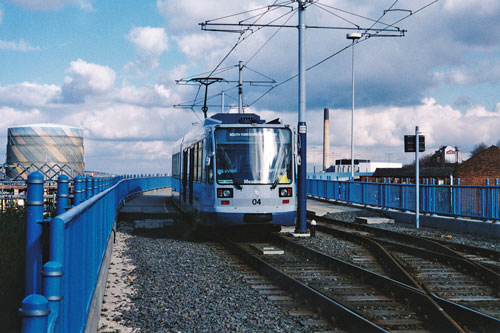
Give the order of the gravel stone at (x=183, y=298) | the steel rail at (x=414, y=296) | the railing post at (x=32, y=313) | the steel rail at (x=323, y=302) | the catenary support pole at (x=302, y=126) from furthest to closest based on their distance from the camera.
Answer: the catenary support pole at (x=302, y=126) < the gravel stone at (x=183, y=298) < the steel rail at (x=414, y=296) < the steel rail at (x=323, y=302) < the railing post at (x=32, y=313)

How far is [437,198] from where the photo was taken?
821 inches

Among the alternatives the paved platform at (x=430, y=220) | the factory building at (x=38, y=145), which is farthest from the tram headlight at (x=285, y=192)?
the factory building at (x=38, y=145)

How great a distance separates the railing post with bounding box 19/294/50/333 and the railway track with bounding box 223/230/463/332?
4570 mm

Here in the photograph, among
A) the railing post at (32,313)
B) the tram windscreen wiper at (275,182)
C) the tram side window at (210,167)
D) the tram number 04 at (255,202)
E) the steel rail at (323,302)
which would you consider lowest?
the steel rail at (323,302)

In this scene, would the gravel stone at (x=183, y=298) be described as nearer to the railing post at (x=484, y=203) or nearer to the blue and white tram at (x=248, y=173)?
the blue and white tram at (x=248, y=173)

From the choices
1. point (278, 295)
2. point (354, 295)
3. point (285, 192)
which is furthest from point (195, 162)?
point (354, 295)

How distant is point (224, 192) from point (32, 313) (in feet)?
40.9

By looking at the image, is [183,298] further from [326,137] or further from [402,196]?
[326,137]

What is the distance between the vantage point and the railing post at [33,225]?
407 cm

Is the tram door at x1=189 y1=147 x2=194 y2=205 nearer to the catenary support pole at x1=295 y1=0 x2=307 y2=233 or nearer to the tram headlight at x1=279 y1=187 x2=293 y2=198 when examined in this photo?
the catenary support pole at x1=295 y1=0 x2=307 y2=233

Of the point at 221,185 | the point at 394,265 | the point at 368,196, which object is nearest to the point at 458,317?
the point at 394,265

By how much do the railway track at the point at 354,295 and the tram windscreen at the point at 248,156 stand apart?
2.60 meters

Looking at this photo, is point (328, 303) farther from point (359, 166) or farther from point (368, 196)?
point (359, 166)

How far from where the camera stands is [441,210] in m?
20.7
